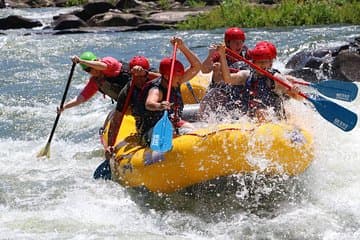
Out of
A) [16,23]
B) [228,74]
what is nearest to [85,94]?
[228,74]

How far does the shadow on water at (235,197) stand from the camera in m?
5.01

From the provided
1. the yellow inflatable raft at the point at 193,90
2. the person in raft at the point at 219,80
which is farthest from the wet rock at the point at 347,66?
the person in raft at the point at 219,80

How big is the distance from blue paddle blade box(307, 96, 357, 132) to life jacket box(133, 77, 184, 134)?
41.9 inches

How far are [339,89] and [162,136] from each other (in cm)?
163

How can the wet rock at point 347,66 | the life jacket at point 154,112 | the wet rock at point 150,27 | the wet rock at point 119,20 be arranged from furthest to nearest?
the wet rock at point 119,20, the wet rock at point 150,27, the wet rock at point 347,66, the life jacket at point 154,112

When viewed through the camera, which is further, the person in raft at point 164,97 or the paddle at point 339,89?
the paddle at point 339,89

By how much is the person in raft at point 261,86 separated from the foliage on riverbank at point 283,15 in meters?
12.3

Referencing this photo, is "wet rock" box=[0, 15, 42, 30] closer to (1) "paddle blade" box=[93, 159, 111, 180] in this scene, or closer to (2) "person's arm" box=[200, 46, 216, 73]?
(1) "paddle blade" box=[93, 159, 111, 180]

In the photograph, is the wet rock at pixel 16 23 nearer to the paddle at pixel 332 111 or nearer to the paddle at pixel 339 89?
the paddle at pixel 339 89

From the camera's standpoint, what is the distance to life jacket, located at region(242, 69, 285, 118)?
5.36m

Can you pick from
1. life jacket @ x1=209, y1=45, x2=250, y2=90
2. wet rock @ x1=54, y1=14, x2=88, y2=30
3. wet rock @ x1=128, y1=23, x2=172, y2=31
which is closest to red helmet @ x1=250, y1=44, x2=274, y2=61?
life jacket @ x1=209, y1=45, x2=250, y2=90

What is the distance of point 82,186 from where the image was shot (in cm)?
580

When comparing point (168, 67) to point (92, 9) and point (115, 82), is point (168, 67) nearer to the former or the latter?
point (115, 82)

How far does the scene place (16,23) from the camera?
2002 centimetres
